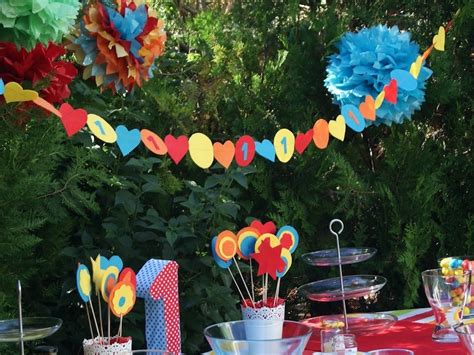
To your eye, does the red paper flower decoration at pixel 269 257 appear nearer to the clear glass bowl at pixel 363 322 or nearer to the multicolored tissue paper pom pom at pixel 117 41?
the clear glass bowl at pixel 363 322

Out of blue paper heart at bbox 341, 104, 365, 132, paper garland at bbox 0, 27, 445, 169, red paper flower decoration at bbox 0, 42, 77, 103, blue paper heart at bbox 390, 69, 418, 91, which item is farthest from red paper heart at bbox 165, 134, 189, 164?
blue paper heart at bbox 390, 69, 418, 91

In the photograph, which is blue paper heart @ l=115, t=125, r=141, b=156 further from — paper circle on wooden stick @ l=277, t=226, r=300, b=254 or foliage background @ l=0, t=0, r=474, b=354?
foliage background @ l=0, t=0, r=474, b=354

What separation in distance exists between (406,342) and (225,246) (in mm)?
454

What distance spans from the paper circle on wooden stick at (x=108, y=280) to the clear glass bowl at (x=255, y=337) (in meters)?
0.20

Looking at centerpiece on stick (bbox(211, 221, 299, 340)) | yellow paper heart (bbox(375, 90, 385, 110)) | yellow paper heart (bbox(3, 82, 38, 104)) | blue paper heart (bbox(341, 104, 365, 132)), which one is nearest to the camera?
yellow paper heart (bbox(3, 82, 38, 104))

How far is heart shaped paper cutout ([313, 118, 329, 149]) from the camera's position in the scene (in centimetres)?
226

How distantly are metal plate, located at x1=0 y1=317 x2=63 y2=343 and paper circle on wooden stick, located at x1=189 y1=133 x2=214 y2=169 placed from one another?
55 centimetres

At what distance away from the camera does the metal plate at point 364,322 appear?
2.06 metres

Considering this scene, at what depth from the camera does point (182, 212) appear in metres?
2.95

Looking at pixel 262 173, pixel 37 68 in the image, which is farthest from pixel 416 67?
pixel 37 68

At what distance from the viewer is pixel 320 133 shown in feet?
7.45

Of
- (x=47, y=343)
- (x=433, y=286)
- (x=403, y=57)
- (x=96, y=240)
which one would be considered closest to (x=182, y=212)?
(x=96, y=240)

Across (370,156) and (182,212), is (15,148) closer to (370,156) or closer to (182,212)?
A: (182,212)

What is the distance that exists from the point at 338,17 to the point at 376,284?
1518 millimetres
